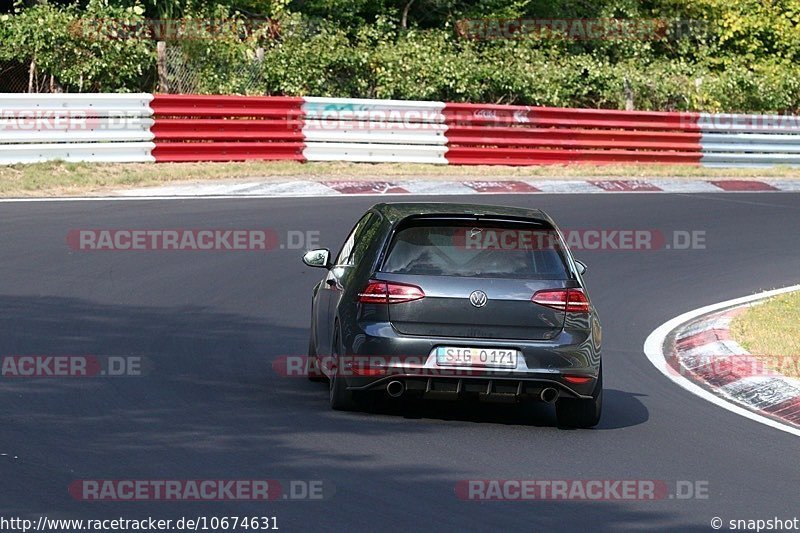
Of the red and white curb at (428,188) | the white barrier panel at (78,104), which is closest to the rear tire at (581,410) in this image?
the red and white curb at (428,188)

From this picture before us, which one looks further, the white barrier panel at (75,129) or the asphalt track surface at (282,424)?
the white barrier panel at (75,129)

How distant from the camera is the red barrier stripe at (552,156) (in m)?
25.7

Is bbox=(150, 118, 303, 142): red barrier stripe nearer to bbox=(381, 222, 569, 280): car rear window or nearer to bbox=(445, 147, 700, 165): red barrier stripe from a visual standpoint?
bbox=(445, 147, 700, 165): red barrier stripe

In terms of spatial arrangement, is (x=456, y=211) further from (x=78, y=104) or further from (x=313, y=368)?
(x=78, y=104)

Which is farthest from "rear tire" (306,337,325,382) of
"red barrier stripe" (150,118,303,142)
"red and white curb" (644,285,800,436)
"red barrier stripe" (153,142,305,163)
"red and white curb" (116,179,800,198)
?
"red barrier stripe" (150,118,303,142)

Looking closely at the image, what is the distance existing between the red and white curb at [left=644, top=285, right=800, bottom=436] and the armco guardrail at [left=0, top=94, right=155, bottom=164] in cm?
1129

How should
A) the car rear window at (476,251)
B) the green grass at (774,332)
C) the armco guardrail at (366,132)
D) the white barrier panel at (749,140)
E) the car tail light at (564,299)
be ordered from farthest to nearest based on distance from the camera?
the white barrier panel at (749,140) < the armco guardrail at (366,132) < the green grass at (774,332) < the car rear window at (476,251) < the car tail light at (564,299)

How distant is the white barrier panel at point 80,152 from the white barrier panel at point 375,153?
9.97 ft

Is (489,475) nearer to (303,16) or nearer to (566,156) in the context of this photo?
(566,156)

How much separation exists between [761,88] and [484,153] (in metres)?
11.2

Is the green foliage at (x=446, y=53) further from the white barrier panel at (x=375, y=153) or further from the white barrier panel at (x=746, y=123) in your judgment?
the white barrier panel at (x=746, y=123)

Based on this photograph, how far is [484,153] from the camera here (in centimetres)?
2588

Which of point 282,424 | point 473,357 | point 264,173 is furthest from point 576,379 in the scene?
point 264,173

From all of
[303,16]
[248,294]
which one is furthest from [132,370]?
[303,16]
